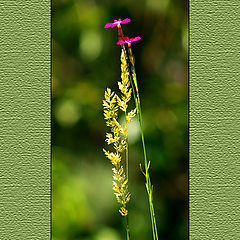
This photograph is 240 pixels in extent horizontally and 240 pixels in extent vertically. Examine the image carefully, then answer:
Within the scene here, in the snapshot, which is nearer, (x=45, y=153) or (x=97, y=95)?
(x=45, y=153)

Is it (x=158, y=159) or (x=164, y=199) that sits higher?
(x=158, y=159)

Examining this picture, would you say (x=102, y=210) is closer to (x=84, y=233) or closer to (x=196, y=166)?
(x=84, y=233)

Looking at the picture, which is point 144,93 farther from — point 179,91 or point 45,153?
point 45,153

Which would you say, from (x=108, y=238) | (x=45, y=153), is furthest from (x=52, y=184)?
(x=108, y=238)

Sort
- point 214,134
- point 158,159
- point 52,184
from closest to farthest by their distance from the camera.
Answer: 1. point 214,134
2. point 52,184
3. point 158,159

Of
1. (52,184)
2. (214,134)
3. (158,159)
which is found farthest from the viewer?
(158,159)

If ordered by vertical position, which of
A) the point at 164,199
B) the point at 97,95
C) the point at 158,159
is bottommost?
the point at 164,199

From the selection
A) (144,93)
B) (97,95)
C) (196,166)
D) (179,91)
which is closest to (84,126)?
(97,95)
